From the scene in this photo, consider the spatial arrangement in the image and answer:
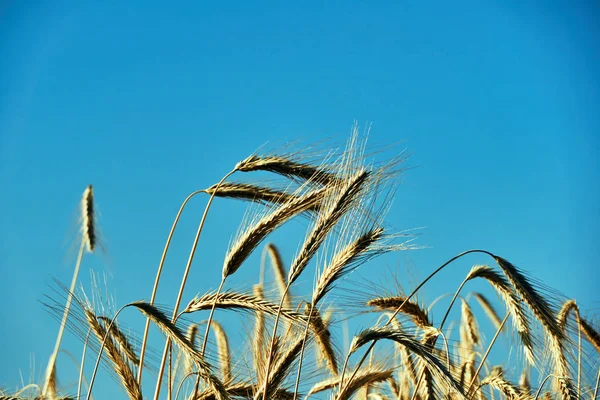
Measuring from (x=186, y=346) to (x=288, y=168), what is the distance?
144 cm

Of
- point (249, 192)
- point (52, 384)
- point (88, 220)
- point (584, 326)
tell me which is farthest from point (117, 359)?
point (584, 326)

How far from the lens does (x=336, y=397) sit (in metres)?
4.02

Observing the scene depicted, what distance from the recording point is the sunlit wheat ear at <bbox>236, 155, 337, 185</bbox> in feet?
14.6

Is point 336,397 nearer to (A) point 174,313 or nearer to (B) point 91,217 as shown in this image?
(A) point 174,313

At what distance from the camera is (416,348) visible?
3455mm

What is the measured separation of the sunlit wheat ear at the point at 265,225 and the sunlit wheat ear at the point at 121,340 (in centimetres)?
80

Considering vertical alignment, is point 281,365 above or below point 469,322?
below

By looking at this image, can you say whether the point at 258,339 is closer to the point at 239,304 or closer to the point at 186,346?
the point at 239,304

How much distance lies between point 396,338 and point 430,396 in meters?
0.62

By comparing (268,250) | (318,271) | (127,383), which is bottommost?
(127,383)

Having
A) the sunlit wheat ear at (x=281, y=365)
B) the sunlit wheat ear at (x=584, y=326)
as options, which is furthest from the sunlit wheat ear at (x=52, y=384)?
the sunlit wheat ear at (x=584, y=326)

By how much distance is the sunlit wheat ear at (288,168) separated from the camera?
175 inches

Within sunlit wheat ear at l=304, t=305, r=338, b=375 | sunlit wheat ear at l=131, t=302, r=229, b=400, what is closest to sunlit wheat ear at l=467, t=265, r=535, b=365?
sunlit wheat ear at l=304, t=305, r=338, b=375

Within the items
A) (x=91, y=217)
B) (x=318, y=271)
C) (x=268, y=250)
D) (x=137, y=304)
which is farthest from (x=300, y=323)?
(x=91, y=217)
